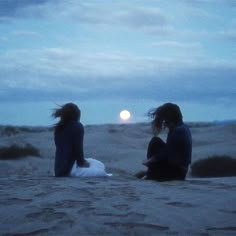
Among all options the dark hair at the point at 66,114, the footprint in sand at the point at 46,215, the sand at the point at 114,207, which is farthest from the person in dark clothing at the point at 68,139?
the footprint in sand at the point at 46,215

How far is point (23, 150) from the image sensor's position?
2323cm

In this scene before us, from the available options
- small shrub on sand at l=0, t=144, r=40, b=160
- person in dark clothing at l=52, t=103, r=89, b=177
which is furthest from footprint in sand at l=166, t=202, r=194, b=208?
small shrub on sand at l=0, t=144, r=40, b=160

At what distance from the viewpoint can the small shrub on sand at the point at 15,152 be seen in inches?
885

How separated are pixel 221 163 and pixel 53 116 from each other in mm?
9462

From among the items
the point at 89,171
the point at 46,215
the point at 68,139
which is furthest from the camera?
the point at 68,139

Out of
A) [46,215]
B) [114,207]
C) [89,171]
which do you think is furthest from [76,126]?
[46,215]

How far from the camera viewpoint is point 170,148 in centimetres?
945

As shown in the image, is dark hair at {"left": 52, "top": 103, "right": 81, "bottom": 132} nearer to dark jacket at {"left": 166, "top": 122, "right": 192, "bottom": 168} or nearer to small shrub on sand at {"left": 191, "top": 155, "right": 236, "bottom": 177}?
dark jacket at {"left": 166, "top": 122, "right": 192, "bottom": 168}

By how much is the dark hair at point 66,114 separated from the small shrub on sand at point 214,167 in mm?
8510

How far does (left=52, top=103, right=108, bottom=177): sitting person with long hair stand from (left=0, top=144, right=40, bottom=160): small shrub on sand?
12.2 metres

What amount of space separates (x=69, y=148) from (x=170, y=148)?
1.95m

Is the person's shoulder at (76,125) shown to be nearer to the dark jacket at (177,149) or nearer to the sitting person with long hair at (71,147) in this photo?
the sitting person with long hair at (71,147)

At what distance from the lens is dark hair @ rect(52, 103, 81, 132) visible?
1037 cm

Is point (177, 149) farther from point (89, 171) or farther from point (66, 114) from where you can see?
point (66, 114)
